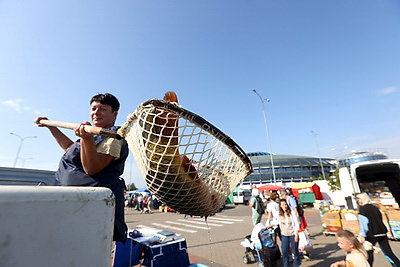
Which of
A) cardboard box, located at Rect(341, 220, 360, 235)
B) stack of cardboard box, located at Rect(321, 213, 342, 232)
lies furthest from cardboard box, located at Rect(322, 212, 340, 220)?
cardboard box, located at Rect(341, 220, 360, 235)

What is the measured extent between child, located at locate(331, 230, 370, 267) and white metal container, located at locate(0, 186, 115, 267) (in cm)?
304

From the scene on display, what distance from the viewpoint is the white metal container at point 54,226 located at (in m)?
0.49

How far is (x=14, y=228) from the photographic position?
49 centimetres

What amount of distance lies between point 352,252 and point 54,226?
10.9 feet

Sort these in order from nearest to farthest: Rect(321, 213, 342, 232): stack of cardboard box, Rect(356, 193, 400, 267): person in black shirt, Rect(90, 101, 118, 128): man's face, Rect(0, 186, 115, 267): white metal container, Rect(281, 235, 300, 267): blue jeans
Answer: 1. Rect(0, 186, 115, 267): white metal container
2. Rect(90, 101, 118, 128): man's face
3. Rect(356, 193, 400, 267): person in black shirt
4. Rect(281, 235, 300, 267): blue jeans
5. Rect(321, 213, 342, 232): stack of cardboard box

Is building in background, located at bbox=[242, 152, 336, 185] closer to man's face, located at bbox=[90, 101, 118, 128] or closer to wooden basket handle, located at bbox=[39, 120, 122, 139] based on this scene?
man's face, located at bbox=[90, 101, 118, 128]

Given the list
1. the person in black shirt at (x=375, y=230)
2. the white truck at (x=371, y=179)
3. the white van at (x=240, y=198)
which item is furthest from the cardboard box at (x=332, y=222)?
the white van at (x=240, y=198)

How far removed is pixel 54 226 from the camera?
55cm

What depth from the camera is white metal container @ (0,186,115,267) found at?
0.49 m

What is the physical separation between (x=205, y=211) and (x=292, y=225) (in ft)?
12.0

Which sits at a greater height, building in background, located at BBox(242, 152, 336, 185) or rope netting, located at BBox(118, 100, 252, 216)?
building in background, located at BBox(242, 152, 336, 185)

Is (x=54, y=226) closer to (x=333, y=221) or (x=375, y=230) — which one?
(x=375, y=230)

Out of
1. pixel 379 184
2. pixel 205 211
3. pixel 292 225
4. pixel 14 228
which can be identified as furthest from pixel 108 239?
pixel 379 184

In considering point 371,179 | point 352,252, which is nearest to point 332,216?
point 371,179
